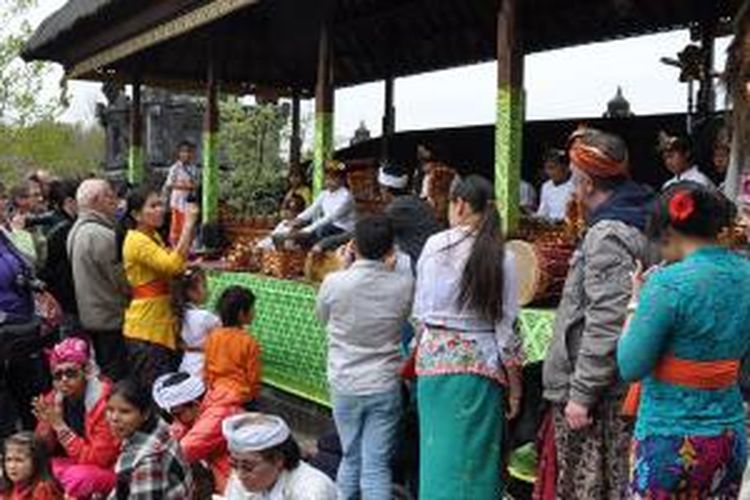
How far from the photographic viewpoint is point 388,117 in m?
14.2

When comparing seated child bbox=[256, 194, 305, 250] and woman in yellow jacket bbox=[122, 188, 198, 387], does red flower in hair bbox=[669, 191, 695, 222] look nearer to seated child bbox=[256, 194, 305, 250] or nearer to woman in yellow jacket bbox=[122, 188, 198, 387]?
woman in yellow jacket bbox=[122, 188, 198, 387]

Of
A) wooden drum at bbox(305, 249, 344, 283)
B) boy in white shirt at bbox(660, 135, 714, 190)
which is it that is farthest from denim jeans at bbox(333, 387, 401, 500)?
boy in white shirt at bbox(660, 135, 714, 190)

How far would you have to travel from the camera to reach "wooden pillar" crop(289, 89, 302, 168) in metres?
13.9

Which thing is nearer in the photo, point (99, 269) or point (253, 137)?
point (99, 269)

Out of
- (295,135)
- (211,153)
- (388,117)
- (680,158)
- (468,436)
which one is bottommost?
(468,436)

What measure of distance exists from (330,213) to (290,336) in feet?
3.41

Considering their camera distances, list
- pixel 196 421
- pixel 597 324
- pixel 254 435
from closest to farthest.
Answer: pixel 254 435
pixel 597 324
pixel 196 421

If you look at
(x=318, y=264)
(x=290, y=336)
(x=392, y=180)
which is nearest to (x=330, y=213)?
(x=318, y=264)

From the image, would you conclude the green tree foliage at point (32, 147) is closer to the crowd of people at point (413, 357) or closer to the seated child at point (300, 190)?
the seated child at point (300, 190)

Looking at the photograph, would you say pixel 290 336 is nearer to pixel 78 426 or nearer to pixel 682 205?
pixel 78 426

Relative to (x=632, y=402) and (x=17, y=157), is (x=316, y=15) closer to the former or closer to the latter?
(x=632, y=402)

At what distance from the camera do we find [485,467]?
4.30 metres

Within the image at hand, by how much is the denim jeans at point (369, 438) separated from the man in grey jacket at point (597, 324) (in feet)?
3.50

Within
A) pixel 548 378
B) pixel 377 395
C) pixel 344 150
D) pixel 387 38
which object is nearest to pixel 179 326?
pixel 377 395
